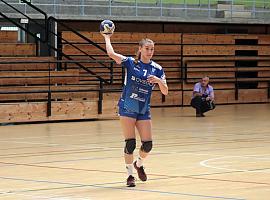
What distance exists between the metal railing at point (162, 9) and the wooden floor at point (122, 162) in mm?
8582

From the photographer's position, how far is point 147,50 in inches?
395

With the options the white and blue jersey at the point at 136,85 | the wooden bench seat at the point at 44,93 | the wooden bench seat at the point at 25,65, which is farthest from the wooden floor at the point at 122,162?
the wooden bench seat at the point at 25,65

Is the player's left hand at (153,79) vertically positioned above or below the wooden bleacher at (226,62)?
above

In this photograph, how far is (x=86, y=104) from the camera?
23453mm

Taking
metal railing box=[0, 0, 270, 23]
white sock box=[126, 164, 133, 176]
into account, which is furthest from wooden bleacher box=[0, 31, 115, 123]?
white sock box=[126, 164, 133, 176]

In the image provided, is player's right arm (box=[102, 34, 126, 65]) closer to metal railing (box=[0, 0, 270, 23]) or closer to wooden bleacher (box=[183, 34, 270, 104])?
metal railing (box=[0, 0, 270, 23])

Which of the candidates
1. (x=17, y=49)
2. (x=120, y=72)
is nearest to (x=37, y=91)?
(x=17, y=49)

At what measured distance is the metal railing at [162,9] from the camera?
3017 centimetres

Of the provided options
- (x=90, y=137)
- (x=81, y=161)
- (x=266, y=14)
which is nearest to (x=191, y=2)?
(x=266, y=14)

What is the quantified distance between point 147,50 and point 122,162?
3229 mm

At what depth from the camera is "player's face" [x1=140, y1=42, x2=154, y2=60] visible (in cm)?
999

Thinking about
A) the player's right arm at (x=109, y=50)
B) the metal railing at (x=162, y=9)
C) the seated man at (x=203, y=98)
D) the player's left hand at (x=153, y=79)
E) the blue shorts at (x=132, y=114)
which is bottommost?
the seated man at (x=203, y=98)

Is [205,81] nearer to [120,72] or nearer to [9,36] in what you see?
[120,72]

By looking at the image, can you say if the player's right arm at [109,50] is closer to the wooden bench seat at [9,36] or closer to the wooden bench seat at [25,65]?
the wooden bench seat at [25,65]
